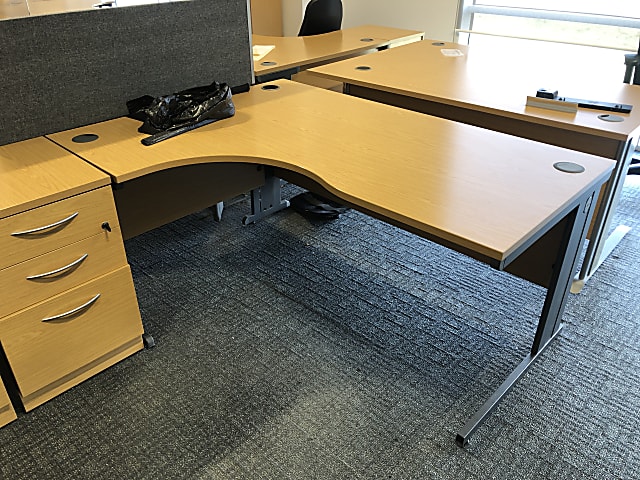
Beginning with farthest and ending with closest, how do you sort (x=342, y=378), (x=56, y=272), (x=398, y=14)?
(x=398, y=14)
(x=342, y=378)
(x=56, y=272)

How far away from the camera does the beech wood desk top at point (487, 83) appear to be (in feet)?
6.85

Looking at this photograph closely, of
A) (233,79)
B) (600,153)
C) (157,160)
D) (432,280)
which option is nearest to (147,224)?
(157,160)

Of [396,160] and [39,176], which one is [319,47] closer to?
[396,160]

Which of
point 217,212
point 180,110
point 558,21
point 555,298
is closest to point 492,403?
point 555,298

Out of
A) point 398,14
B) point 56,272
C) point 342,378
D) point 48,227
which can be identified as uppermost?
point 398,14

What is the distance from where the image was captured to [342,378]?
6.06ft

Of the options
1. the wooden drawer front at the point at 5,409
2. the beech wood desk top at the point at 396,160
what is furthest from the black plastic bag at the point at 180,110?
the wooden drawer front at the point at 5,409

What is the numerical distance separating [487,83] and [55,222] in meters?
1.98

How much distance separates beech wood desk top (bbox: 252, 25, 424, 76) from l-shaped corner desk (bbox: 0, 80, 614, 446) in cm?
74

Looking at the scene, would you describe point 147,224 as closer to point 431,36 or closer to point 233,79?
point 233,79

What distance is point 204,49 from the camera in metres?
2.17

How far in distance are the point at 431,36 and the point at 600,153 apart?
267 centimetres

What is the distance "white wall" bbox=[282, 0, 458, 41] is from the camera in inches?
166

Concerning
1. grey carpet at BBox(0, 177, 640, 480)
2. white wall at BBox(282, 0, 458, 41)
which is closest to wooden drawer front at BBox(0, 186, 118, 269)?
grey carpet at BBox(0, 177, 640, 480)
